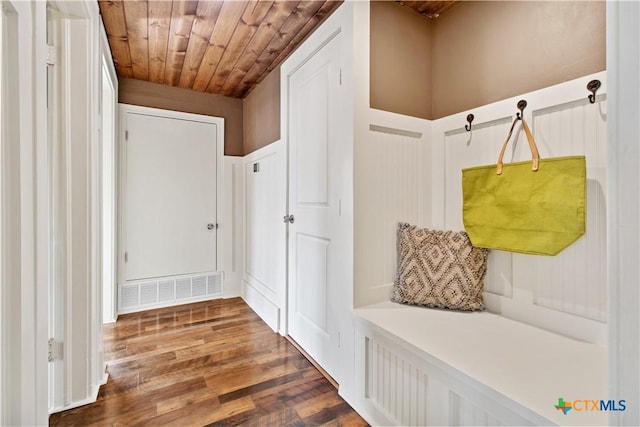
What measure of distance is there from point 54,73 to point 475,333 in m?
2.26

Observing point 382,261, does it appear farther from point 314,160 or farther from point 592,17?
point 592,17

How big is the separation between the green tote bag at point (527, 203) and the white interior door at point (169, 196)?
8.56 feet

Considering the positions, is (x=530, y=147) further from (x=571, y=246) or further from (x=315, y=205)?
(x=315, y=205)

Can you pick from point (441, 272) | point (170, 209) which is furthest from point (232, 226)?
point (441, 272)

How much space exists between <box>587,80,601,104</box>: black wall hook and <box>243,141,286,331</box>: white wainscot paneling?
5.83 ft

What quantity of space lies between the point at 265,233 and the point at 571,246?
2.17 m

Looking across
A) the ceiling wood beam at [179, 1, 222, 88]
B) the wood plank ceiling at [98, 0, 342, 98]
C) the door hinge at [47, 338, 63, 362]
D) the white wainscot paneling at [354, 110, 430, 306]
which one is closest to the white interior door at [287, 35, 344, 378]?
the white wainscot paneling at [354, 110, 430, 306]

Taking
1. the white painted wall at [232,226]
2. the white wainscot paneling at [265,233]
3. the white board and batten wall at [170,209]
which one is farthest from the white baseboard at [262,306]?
the white board and batten wall at [170,209]

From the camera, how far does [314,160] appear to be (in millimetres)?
1986

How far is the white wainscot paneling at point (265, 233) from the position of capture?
245 centimetres

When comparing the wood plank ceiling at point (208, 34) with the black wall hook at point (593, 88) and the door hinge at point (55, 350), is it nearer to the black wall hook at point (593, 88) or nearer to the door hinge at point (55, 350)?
the black wall hook at point (593, 88)

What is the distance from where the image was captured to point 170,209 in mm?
3096

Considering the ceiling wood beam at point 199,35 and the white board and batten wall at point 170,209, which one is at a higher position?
the ceiling wood beam at point 199,35

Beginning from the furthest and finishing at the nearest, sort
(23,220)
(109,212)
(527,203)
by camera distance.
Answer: (109,212)
(527,203)
(23,220)
